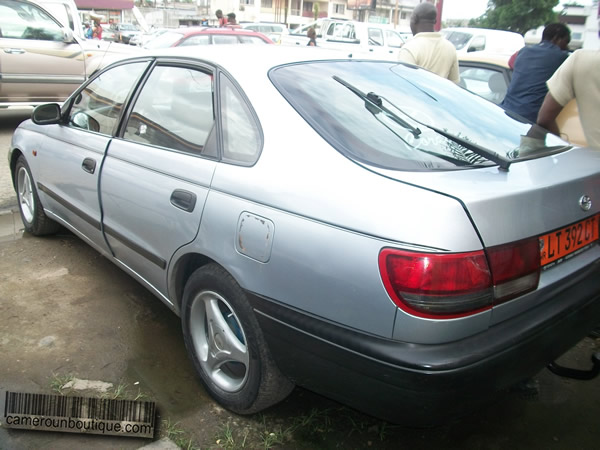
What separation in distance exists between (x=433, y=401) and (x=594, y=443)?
1136 mm

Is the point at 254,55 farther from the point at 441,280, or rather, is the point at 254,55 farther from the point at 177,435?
the point at 177,435

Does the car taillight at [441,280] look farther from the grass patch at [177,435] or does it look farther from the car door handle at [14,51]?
the car door handle at [14,51]

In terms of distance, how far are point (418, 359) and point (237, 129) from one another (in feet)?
4.01

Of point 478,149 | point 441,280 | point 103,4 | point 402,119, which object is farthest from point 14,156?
point 103,4

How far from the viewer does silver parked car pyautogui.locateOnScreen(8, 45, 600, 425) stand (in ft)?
5.42

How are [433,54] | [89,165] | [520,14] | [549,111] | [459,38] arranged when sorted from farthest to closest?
[520,14]
[459,38]
[433,54]
[549,111]
[89,165]

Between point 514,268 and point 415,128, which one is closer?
point 514,268

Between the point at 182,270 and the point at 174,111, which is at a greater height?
the point at 174,111

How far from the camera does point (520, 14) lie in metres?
31.3

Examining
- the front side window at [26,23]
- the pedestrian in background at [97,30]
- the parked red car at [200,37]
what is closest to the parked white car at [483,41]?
the parked red car at [200,37]

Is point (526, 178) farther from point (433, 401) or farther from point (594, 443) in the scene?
point (594, 443)

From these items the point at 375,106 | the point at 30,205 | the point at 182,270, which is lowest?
the point at 30,205

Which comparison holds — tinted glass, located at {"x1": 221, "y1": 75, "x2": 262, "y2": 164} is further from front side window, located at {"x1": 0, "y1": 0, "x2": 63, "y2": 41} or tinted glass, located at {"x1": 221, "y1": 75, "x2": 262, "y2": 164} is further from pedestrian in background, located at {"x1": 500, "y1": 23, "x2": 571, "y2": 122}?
front side window, located at {"x1": 0, "y1": 0, "x2": 63, "y2": 41}

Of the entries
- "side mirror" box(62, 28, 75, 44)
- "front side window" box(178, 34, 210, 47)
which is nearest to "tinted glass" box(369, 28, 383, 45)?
"front side window" box(178, 34, 210, 47)
